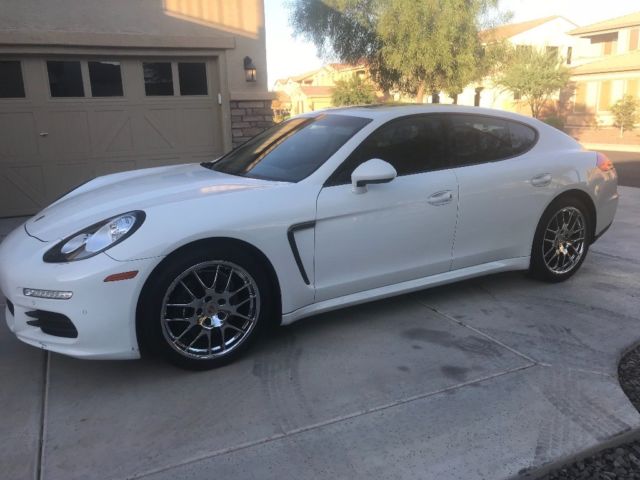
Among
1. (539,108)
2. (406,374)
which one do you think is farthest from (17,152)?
(539,108)

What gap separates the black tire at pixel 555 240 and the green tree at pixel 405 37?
926cm

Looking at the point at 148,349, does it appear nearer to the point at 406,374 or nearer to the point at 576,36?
the point at 406,374

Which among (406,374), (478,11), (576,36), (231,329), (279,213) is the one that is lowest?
(406,374)

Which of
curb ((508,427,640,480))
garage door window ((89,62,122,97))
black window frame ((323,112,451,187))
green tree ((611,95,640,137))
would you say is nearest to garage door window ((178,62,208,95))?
garage door window ((89,62,122,97))

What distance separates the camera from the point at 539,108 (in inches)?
1257

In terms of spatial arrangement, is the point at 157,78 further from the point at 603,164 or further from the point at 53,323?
the point at 603,164

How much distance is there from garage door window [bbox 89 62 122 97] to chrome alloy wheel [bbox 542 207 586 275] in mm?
6401

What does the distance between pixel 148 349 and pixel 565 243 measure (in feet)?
11.2

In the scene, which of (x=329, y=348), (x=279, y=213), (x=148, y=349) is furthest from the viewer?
(x=329, y=348)

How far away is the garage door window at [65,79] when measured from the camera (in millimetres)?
7520

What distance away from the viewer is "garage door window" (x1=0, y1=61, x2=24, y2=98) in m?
7.29

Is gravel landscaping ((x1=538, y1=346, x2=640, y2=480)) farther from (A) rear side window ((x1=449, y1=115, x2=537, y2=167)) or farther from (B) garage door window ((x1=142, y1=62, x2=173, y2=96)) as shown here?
(B) garage door window ((x1=142, y1=62, x2=173, y2=96))

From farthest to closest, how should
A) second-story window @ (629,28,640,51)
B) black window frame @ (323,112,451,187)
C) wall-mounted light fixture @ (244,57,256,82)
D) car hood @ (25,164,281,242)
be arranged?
1. second-story window @ (629,28,640,51)
2. wall-mounted light fixture @ (244,57,256,82)
3. black window frame @ (323,112,451,187)
4. car hood @ (25,164,281,242)

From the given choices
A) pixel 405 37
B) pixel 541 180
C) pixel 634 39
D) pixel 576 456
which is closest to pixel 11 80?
pixel 541 180
